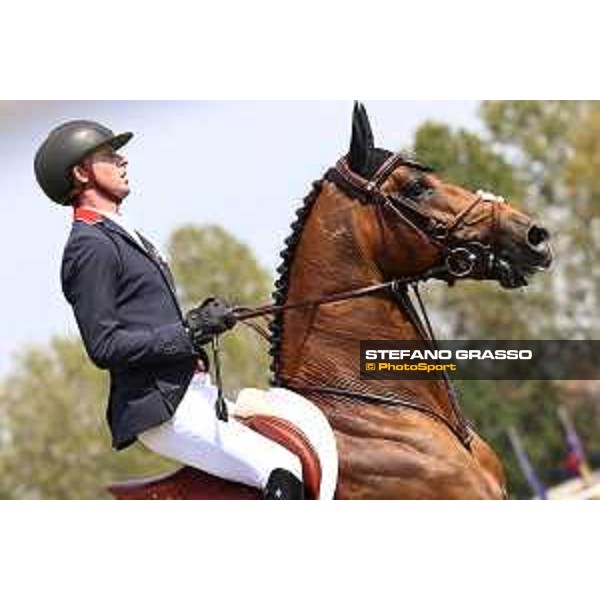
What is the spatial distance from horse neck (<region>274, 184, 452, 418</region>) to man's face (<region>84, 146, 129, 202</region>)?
1.94 ft

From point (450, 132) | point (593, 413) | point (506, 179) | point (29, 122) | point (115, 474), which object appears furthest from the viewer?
point (115, 474)

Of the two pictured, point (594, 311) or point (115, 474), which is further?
point (115, 474)

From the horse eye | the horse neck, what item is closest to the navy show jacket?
the horse neck

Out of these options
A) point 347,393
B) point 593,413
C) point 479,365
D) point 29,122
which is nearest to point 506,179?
point 593,413

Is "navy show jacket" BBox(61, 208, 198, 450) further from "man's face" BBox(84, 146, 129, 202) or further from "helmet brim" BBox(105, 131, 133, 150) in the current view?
"helmet brim" BBox(105, 131, 133, 150)

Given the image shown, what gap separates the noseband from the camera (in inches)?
168

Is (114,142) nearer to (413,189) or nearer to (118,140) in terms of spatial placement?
(118,140)

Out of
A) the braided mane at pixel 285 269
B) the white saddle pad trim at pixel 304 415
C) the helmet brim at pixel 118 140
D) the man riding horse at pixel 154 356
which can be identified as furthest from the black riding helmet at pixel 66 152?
the white saddle pad trim at pixel 304 415

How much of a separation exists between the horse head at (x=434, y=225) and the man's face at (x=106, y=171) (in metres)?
0.65

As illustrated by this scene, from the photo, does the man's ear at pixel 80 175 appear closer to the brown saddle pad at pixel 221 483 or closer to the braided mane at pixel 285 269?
the braided mane at pixel 285 269

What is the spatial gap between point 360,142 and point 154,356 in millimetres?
901

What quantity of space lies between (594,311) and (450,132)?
1.55 metres

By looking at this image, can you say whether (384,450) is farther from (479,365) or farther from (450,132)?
(450,132)
